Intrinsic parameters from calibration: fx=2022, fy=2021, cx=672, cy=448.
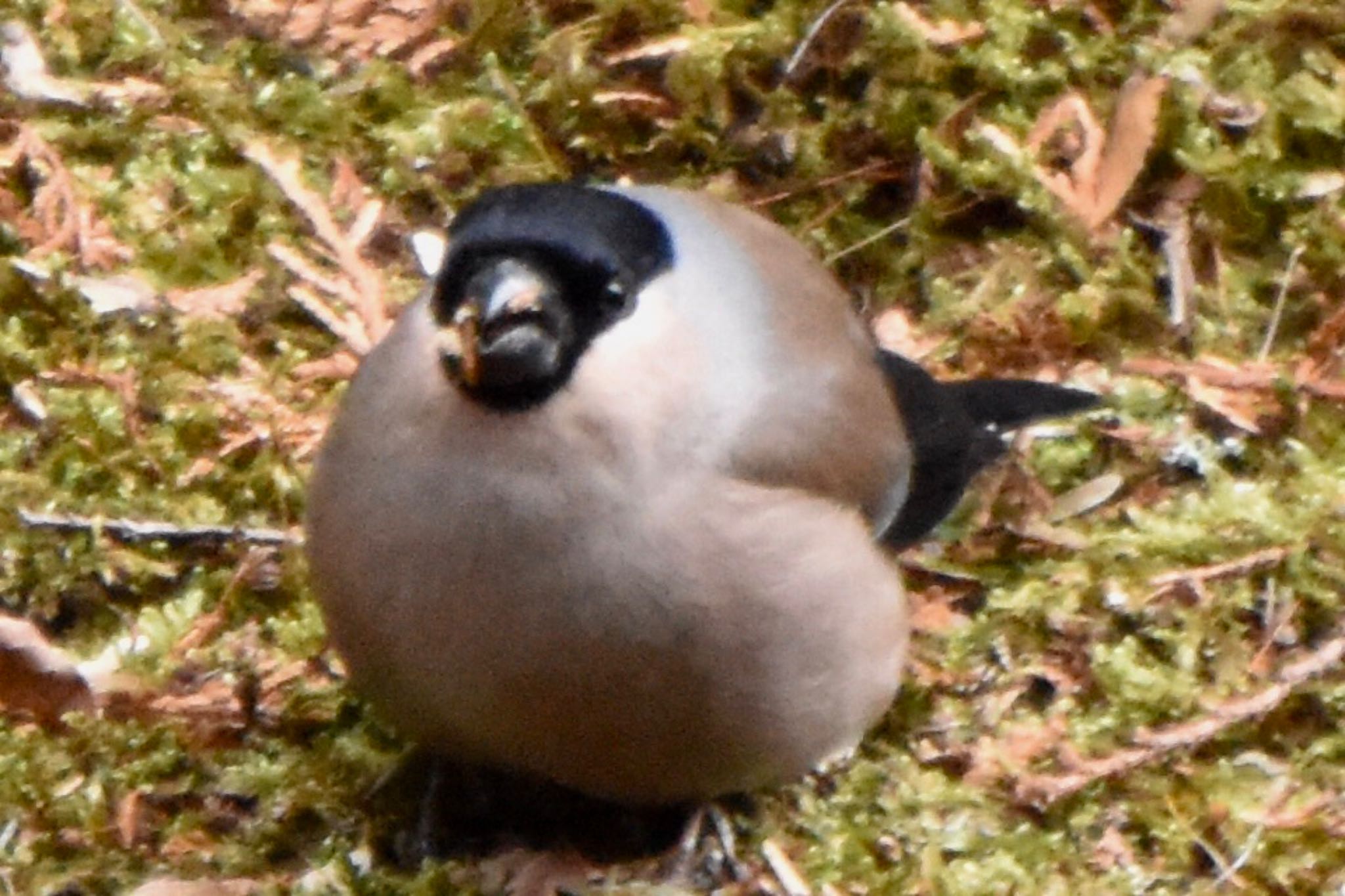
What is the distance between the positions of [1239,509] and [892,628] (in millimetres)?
760

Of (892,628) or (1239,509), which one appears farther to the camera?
(1239,509)

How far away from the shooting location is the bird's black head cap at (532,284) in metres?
2.45

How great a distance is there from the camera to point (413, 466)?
258 centimetres

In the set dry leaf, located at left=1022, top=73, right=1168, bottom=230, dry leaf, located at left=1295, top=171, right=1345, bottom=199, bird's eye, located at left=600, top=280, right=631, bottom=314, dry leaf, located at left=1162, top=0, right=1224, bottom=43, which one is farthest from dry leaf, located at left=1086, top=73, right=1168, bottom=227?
bird's eye, located at left=600, top=280, right=631, bottom=314

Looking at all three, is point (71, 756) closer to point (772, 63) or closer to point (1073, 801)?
point (1073, 801)

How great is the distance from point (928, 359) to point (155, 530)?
142cm

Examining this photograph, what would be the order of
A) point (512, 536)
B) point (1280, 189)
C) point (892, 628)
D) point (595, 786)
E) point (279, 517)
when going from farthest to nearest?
point (1280, 189)
point (279, 517)
point (892, 628)
point (595, 786)
point (512, 536)

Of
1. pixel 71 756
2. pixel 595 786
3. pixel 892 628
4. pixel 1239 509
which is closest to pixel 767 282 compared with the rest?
pixel 892 628

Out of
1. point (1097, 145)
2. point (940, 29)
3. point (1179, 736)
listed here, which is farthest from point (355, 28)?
point (1179, 736)

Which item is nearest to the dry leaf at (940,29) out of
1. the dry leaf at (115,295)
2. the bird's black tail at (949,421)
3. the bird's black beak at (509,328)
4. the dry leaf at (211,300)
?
the bird's black tail at (949,421)

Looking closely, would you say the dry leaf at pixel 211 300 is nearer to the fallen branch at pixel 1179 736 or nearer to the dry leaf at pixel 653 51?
the dry leaf at pixel 653 51

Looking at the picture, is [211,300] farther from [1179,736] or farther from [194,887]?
[1179,736]

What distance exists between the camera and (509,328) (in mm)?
2439

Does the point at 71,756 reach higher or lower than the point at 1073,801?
higher
